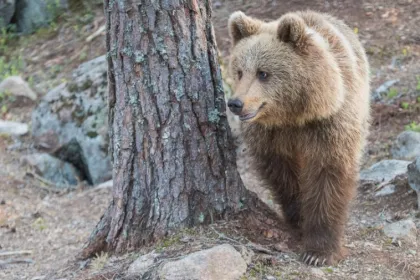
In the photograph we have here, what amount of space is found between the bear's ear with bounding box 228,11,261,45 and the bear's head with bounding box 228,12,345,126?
0.76 feet

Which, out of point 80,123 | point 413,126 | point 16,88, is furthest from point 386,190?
point 16,88

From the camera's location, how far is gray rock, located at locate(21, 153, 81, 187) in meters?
7.80

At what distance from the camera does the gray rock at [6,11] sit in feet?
41.1

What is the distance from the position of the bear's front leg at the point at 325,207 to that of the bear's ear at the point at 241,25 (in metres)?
1.01

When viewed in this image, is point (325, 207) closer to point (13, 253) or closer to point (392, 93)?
point (13, 253)

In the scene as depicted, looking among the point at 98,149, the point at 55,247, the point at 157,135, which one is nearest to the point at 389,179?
the point at 157,135

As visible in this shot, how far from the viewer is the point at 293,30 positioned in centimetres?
387

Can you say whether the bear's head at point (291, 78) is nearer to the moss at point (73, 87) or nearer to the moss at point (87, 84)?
the moss at point (87, 84)

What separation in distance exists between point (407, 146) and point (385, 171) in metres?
0.65

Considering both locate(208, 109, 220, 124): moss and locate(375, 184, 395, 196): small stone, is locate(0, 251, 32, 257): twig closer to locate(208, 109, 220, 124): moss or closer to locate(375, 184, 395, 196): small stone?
locate(208, 109, 220, 124): moss

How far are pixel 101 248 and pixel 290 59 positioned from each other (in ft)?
6.19

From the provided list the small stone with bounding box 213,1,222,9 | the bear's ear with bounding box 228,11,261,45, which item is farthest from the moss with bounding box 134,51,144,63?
the small stone with bounding box 213,1,222,9

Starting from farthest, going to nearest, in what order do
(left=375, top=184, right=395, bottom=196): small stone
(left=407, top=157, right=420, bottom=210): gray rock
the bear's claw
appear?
(left=375, top=184, right=395, bottom=196): small stone → (left=407, top=157, right=420, bottom=210): gray rock → the bear's claw

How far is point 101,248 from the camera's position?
14.1ft
